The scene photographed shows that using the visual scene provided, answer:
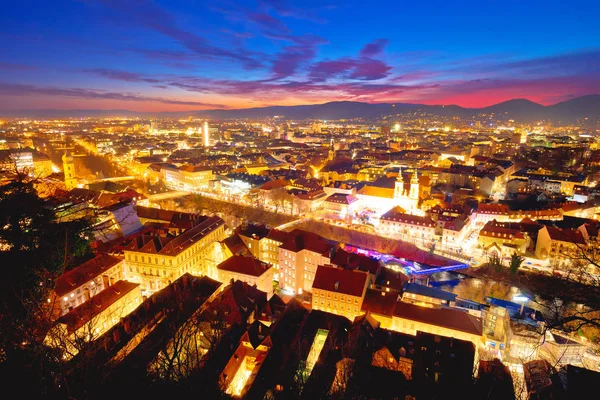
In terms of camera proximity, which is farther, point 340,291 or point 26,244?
point 340,291

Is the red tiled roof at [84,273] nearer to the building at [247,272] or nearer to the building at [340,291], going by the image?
the building at [247,272]

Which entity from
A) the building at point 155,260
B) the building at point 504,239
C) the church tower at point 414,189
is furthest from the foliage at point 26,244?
the church tower at point 414,189

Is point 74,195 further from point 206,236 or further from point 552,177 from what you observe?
point 552,177

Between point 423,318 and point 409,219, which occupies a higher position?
point 409,219

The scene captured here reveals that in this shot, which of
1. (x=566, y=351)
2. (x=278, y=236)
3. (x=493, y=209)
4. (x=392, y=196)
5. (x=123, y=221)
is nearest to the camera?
(x=566, y=351)

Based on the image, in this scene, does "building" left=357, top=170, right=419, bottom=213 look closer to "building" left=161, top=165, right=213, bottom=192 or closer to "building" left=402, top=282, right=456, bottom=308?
"building" left=402, top=282, right=456, bottom=308

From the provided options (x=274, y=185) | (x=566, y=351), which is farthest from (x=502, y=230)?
(x=274, y=185)

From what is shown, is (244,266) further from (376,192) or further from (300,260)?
(376,192)

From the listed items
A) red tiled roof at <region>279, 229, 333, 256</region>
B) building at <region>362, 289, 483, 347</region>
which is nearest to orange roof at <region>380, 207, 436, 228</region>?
red tiled roof at <region>279, 229, 333, 256</region>
